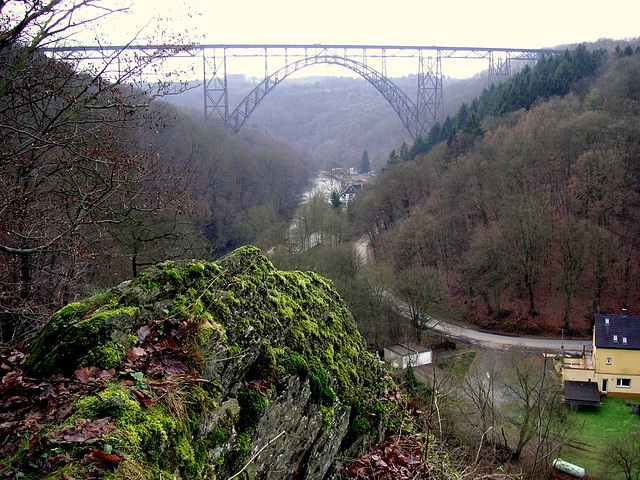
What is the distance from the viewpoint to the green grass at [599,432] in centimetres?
1523

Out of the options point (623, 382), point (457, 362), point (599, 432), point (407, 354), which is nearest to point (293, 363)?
point (599, 432)

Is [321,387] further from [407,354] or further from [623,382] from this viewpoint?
[623,382]

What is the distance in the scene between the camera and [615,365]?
2111 cm

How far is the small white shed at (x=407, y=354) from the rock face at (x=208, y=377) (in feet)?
54.4

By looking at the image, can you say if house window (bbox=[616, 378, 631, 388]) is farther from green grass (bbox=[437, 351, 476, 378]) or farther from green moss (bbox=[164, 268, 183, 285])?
green moss (bbox=[164, 268, 183, 285])

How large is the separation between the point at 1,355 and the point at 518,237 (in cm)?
Result: 2609

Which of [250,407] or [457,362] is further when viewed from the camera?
[457,362]

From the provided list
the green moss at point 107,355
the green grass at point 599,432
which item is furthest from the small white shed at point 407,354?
the green moss at point 107,355

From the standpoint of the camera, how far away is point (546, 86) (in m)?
41.7

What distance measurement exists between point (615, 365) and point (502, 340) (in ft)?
17.5

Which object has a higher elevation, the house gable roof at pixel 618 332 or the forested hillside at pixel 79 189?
the forested hillside at pixel 79 189

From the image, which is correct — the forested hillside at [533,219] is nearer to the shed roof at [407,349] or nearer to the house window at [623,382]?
the shed roof at [407,349]

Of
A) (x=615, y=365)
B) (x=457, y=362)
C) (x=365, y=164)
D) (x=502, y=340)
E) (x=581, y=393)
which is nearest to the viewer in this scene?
(x=581, y=393)

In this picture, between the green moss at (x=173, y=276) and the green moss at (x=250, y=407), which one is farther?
the green moss at (x=173, y=276)
